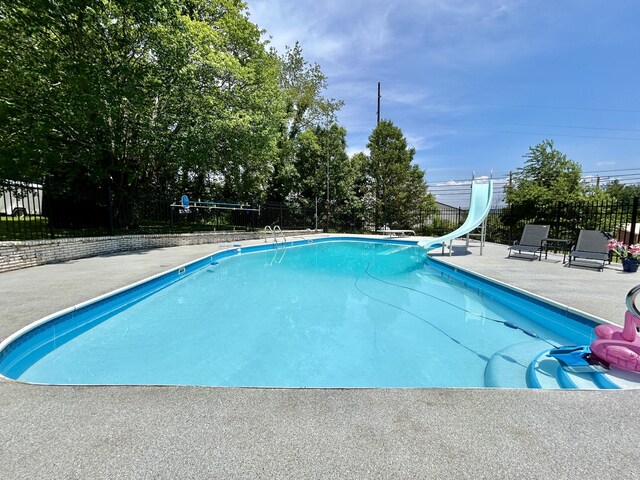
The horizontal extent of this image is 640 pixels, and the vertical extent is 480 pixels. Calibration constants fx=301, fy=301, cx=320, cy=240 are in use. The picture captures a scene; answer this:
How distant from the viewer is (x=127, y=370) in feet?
11.0

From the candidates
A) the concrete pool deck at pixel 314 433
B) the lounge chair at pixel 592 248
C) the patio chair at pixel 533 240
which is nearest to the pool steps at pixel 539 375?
the concrete pool deck at pixel 314 433

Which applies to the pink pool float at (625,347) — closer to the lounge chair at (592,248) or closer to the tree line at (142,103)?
the lounge chair at (592,248)

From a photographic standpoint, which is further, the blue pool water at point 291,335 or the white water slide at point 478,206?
the white water slide at point 478,206

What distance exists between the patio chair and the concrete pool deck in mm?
8007

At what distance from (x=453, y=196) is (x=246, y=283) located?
25051mm

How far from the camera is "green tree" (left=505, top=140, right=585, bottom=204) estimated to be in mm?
12750

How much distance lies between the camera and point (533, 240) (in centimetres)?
933

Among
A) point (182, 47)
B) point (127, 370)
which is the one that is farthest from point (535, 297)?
point (182, 47)

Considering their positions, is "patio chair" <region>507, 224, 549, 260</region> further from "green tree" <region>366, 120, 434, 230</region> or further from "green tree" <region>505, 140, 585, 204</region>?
"green tree" <region>366, 120, 434, 230</region>

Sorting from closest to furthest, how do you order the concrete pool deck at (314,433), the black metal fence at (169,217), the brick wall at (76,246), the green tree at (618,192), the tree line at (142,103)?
the concrete pool deck at (314,433)
the brick wall at (76,246)
the tree line at (142,103)
the black metal fence at (169,217)
the green tree at (618,192)

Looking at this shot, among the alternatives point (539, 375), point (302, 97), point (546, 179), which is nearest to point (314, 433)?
point (539, 375)

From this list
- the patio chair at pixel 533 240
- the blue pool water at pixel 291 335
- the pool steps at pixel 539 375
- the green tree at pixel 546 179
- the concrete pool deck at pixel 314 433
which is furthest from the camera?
the green tree at pixel 546 179

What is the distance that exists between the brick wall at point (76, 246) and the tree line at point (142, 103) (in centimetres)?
194

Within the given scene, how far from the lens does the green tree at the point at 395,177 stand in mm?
19078
